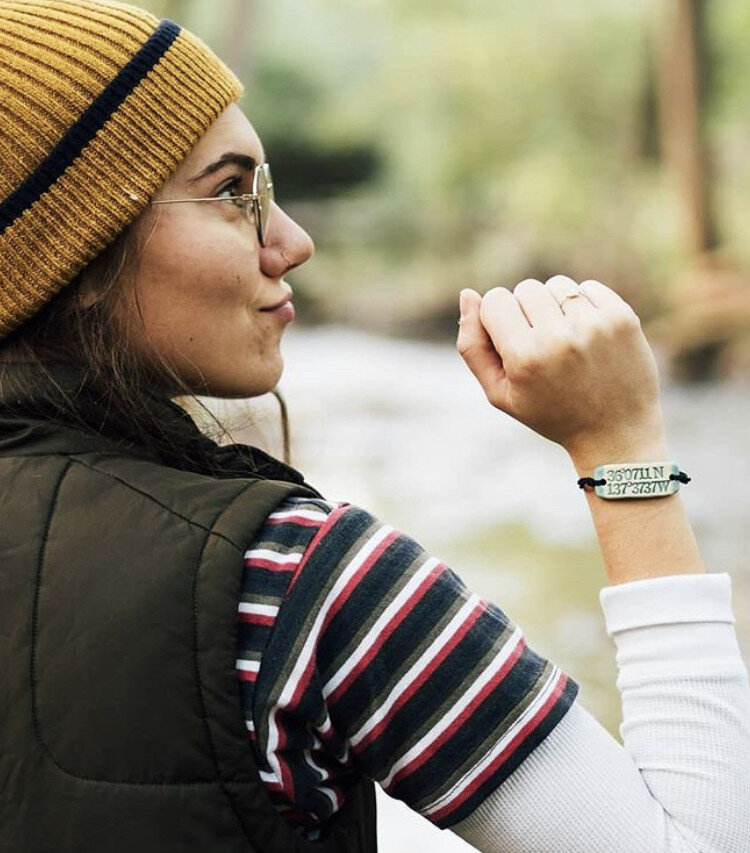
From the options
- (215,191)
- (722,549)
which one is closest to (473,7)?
(722,549)

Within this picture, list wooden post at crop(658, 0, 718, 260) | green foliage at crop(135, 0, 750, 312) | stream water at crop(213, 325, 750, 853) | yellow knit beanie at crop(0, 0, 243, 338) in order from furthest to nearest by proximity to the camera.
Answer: green foliage at crop(135, 0, 750, 312) < wooden post at crop(658, 0, 718, 260) < stream water at crop(213, 325, 750, 853) < yellow knit beanie at crop(0, 0, 243, 338)

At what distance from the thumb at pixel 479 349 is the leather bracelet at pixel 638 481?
0.50ft

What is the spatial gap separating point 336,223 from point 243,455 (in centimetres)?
975

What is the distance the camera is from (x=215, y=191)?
1374 millimetres

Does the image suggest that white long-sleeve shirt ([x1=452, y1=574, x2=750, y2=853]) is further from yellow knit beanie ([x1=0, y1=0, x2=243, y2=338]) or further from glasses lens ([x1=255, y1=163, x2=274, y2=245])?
yellow knit beanie ([x1=0, y1=0, x2=243, y2=338])

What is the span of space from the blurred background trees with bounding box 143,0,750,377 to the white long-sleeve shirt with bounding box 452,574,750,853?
28.5 feet

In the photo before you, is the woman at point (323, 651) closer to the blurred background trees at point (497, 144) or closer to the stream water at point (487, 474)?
the stream water at point (487, 474)

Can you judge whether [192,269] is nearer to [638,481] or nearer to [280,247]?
[280,247]

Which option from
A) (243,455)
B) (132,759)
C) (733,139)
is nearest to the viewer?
(132,759)

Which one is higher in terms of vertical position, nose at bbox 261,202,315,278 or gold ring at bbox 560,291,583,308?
nose at bbox 261,202,315,278

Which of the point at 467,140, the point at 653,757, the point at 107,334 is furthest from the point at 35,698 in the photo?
the point at 467,140

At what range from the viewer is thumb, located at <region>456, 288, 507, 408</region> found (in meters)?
1.26

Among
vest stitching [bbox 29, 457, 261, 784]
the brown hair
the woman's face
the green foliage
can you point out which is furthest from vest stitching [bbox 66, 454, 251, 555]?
the green foliage

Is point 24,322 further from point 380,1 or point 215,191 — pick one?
point 380,1
